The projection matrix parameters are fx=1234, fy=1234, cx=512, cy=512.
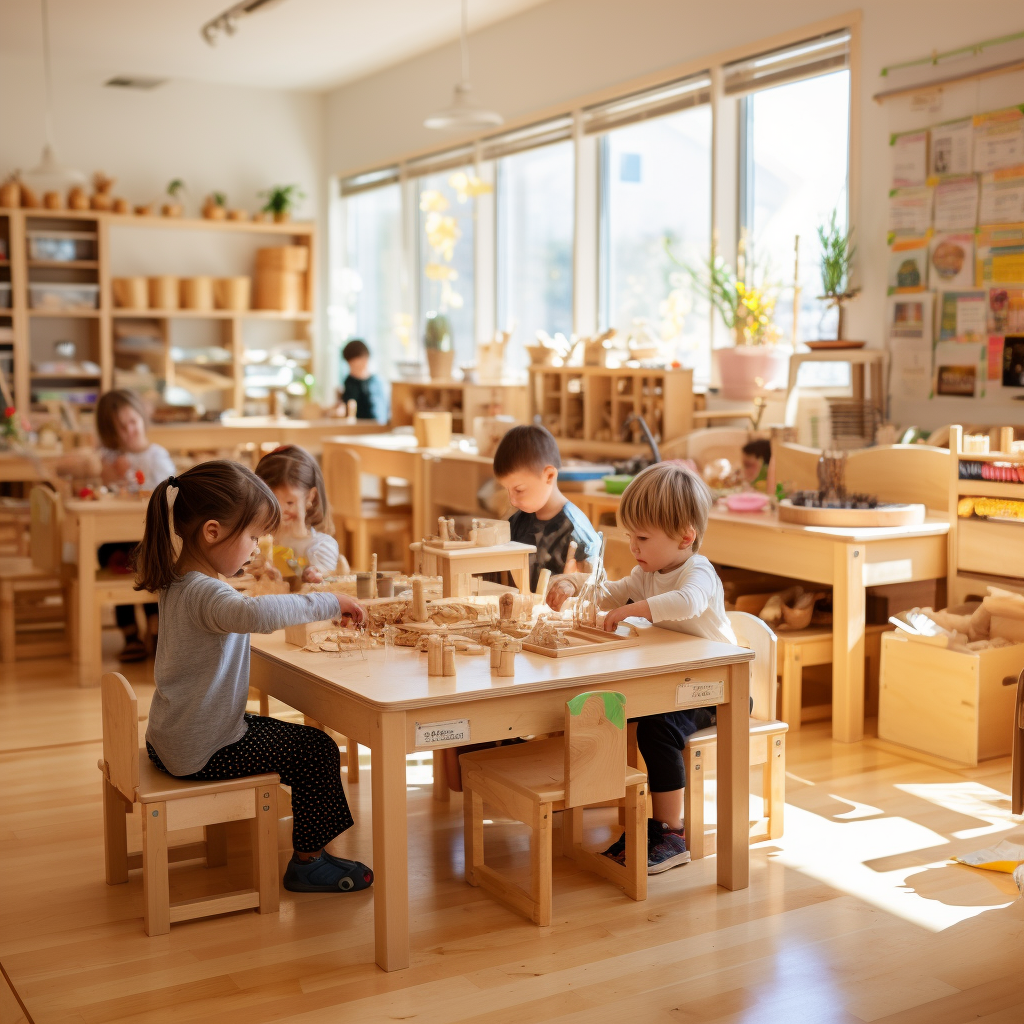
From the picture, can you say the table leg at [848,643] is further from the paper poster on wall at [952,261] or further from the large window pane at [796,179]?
the large window pane at [796,179]

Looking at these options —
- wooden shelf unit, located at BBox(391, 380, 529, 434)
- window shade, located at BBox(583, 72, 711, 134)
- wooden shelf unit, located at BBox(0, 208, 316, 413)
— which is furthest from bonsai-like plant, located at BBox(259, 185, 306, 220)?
window shade, located at BBox(583, 72, 711, 134)

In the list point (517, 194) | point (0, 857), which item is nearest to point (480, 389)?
point (517, 194)

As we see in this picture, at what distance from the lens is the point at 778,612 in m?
4.45

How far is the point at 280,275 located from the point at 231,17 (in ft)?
8.34

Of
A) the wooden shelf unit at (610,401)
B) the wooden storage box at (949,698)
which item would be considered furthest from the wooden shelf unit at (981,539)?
the wooden shelf unit at (610,401)

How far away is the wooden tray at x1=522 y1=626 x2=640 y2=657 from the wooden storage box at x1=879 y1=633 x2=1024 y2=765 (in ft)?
4.95

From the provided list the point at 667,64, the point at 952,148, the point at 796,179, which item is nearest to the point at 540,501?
the point at 952,148

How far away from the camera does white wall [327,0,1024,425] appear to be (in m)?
4.69

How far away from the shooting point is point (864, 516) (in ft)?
13.8

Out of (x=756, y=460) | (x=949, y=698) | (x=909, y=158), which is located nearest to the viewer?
(x=949, y=698)

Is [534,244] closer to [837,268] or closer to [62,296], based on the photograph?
[837,268]

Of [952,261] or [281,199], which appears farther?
[281,199]

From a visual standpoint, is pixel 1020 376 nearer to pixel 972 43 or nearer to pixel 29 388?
pixel 972 43

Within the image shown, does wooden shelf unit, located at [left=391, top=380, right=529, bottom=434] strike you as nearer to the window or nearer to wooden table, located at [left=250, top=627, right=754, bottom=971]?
the window
